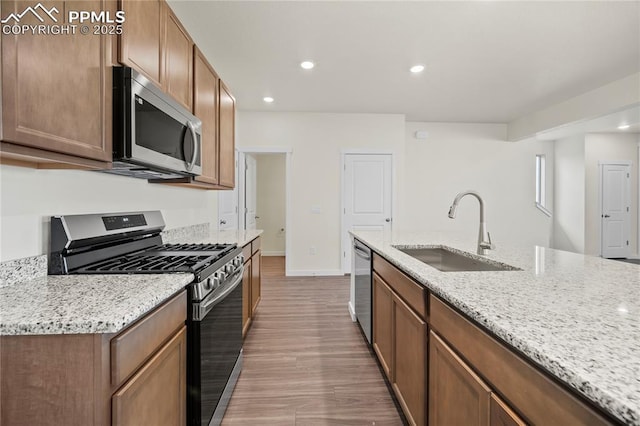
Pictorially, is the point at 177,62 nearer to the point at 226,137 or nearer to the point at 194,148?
the point at 194,148

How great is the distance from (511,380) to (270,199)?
21.9ft

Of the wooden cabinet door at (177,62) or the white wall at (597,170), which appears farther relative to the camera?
the white wall at (597,170)

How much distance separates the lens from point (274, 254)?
23.5ft

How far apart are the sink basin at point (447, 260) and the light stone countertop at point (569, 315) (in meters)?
0.25

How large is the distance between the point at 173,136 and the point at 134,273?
0.76m

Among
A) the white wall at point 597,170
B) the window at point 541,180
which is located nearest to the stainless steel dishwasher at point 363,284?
the window at point 541,180

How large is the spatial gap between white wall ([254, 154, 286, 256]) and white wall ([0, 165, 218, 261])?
495 centimetres

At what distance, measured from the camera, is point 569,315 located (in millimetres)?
804

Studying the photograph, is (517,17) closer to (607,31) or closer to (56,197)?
(607,31)

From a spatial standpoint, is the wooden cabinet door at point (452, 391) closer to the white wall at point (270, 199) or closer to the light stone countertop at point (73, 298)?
the light stone countertop at point (73, 298)

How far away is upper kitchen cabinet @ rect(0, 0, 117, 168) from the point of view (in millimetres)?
872

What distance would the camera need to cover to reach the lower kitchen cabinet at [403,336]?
1317 millimetres

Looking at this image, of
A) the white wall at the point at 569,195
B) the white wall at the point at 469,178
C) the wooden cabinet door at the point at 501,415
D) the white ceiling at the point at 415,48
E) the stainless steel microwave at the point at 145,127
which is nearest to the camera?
the wooden cabinet door at the point at 501,415

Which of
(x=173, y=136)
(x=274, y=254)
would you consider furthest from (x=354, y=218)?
(x=173, y=136)
